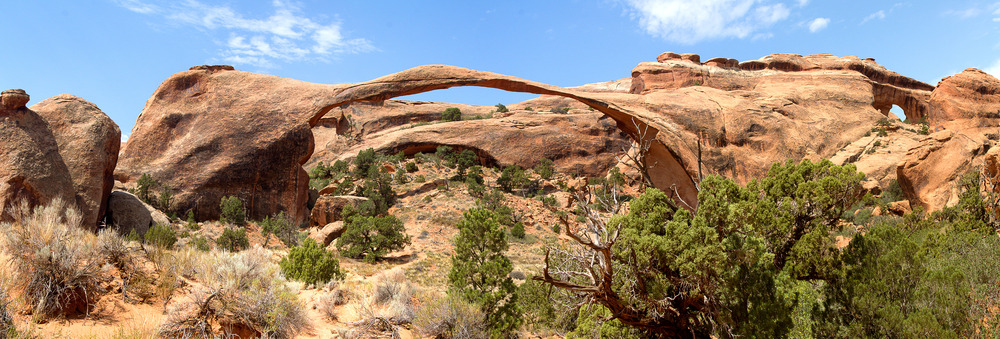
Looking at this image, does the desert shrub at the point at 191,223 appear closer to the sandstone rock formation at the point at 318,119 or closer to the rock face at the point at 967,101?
the sandstone rock formation at the point at 318,119

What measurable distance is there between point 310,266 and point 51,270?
16.6 ft

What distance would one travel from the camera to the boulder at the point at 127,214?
12.9 meters

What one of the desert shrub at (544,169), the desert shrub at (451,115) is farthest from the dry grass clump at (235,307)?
the desert shrub at (451,115)

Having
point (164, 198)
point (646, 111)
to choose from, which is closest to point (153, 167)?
point (164, 198)

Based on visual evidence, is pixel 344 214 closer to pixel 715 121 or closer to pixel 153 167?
pixel 153 167

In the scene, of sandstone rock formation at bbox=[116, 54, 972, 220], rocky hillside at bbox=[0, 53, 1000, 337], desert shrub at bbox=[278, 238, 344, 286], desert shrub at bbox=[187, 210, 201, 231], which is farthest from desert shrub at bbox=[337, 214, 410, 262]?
desert shrub at bbox=[278, 238, 344, 286]

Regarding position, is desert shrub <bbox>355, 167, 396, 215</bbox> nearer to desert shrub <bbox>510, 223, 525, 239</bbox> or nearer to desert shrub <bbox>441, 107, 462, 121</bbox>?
desert shrub <bbox>510, 223, 525, 239</bbox>

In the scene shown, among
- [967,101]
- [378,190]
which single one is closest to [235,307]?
[378,190]

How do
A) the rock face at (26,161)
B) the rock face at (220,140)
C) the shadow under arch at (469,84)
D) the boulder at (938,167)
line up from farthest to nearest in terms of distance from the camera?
the rock face at (220,140) → the shadow under arch at (469,84) → the boulder at (938,167) → the rock face at (26,161)

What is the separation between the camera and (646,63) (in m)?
29.6

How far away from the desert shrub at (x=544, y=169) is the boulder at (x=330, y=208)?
1387 cm

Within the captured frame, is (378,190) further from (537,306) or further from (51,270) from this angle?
(51,270)

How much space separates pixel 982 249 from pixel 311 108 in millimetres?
17028

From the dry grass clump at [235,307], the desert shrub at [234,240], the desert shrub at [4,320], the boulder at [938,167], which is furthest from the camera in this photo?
the desert shrub at [234,240]
